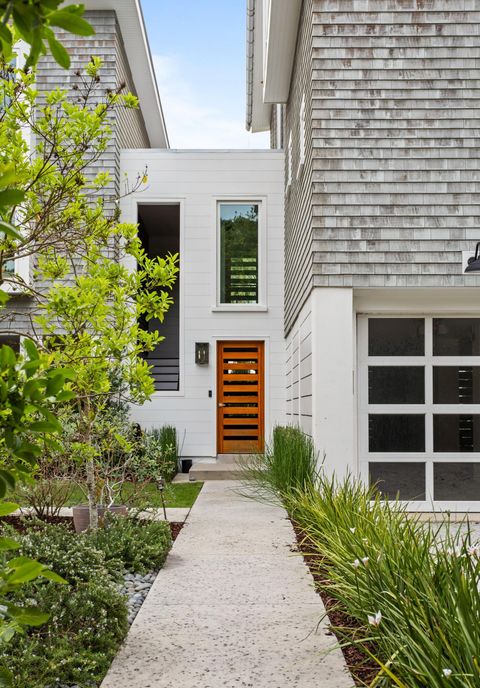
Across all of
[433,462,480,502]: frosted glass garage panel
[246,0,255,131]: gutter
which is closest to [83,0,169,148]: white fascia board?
[246,0,255,131]: gutter

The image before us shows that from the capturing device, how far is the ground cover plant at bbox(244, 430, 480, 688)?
237 centimetres

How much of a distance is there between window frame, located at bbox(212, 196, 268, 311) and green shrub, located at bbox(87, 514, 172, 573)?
6.53m

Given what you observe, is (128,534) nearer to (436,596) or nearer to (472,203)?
(436,596)

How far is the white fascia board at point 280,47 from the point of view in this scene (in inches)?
332

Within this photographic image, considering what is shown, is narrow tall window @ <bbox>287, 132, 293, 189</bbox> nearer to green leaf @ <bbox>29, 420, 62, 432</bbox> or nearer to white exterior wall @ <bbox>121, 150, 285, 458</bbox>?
white exterior wall @ <bbox>121, 150, 285, 458</bbox>

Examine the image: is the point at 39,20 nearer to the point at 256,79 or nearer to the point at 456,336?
the point at 456,336

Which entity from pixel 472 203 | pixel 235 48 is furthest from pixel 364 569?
pixel 235 48

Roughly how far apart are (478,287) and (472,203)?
2.54 ft

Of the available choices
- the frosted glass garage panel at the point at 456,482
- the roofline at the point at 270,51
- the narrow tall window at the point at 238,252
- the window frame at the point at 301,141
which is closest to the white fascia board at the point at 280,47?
the roofline at the point at 270,51

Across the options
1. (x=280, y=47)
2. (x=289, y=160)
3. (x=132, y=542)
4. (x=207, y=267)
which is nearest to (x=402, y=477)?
(x=132, y=542)

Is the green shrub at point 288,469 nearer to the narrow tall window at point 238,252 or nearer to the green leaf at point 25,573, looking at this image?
the narrow tall window at point 238,252

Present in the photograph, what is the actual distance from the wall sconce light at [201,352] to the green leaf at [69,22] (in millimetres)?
10270

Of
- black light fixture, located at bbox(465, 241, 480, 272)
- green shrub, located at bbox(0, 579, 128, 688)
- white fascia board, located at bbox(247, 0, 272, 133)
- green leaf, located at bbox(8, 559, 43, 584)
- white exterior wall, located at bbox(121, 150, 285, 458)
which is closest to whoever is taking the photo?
green leaf, located at bbox(8, 559, 43, 584)

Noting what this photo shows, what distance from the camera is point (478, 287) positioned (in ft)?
22.7
